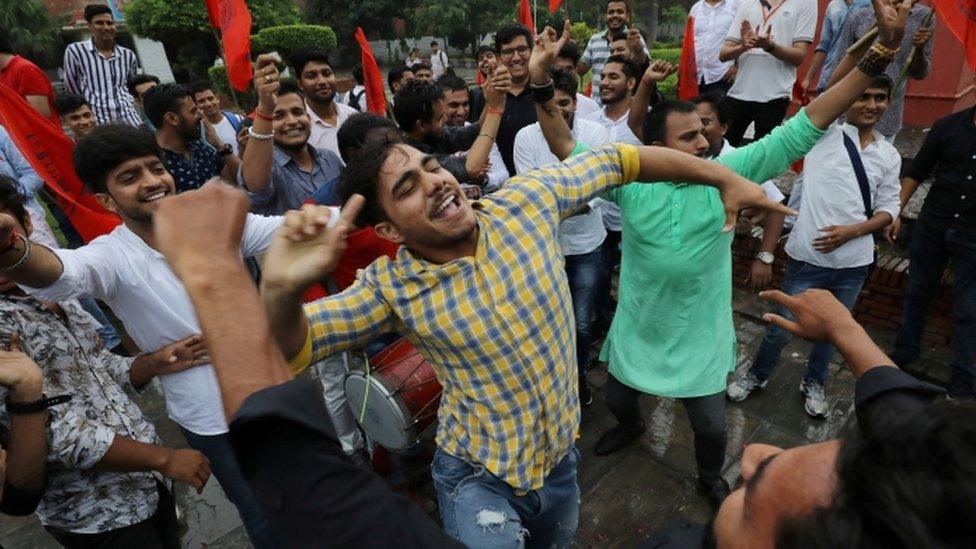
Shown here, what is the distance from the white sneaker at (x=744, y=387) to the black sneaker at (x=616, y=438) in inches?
31.3

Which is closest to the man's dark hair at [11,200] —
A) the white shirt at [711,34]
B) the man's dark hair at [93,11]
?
the man's dark hair at [93,11]

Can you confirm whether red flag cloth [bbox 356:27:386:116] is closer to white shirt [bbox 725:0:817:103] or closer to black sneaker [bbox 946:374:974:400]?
white shirt [bbox 725:0:817:103]

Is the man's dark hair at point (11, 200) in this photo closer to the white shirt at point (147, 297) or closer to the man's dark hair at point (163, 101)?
the white shirt at point (147, 297)

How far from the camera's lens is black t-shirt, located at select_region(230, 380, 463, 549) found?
2.79 feet

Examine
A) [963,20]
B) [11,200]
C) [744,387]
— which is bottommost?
[744,387]

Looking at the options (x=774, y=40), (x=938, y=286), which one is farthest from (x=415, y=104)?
(x=938, y=286)

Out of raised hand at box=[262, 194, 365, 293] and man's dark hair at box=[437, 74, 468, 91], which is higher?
raised hand at box=[262, 194, 365, 293]

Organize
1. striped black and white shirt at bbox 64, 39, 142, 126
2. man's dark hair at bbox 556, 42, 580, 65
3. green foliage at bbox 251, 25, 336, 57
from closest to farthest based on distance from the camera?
man's dark hair at bbox 556, 42, 580, 65, striped black and white shirt at bbox 64, 39, 142, 126, green foliage at bbox 251, 25, 336, 57

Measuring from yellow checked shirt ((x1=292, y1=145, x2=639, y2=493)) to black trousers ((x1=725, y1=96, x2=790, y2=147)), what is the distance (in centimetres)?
460

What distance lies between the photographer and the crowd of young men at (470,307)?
88 centimetres

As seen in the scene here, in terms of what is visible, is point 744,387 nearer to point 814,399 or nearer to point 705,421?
point 814,399

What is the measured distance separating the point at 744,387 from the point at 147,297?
3.73m

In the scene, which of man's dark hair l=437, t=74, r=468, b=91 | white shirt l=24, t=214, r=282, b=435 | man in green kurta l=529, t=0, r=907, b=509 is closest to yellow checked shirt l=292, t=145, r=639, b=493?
white shirt l=24, t=214, r=282, b=435

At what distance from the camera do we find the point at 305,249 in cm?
116
